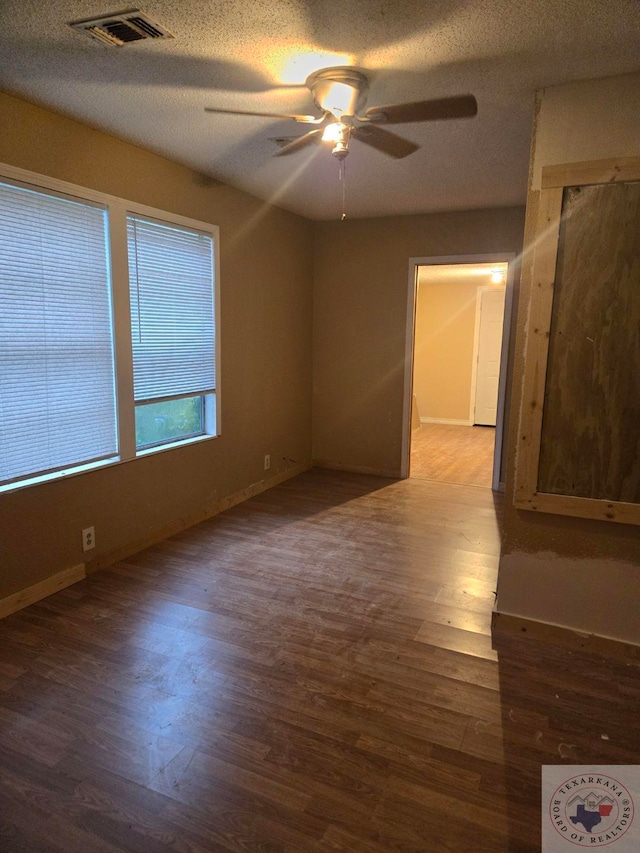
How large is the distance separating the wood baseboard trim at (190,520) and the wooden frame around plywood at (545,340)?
2.38m

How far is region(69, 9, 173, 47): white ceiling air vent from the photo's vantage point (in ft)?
6.07

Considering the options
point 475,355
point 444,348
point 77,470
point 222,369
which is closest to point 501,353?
point 222,369

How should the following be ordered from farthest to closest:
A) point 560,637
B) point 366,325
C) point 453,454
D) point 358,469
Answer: point 453,454, point 358,469, point 366,325, point 560,637

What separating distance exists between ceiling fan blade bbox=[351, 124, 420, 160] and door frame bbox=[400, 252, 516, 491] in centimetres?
218

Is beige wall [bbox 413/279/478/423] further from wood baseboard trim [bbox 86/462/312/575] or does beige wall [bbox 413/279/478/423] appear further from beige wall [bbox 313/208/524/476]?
wood baseboard trim [bbox 86/462/312/575]

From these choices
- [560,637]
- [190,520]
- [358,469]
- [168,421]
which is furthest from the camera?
[358,469]

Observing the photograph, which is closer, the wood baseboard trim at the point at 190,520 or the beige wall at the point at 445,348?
the wood baseboard trim at the point at 190,520

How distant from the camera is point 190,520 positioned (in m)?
3.90

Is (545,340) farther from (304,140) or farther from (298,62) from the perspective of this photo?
(298,62)

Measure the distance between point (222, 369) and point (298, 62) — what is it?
7.68 feet

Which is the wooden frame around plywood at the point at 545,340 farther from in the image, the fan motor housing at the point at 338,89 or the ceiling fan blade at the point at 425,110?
the fan motor housing at the point at 338,89

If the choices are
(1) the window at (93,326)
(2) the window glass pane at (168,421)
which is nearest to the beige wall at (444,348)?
(2) the window glass pane at (168,421)

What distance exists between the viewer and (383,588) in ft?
9.73

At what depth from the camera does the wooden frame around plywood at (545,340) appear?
2143 millimetres
